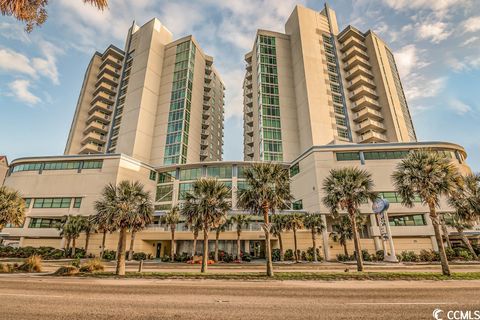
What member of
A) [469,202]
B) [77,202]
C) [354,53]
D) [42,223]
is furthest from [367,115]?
[42,223]

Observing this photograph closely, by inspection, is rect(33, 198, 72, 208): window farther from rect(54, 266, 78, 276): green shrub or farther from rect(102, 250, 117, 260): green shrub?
rect(54, 266, 78, 276): green shrub

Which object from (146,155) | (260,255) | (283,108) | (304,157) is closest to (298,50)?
(283,108)

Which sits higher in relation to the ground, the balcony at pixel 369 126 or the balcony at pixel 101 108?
the balcony at pixel 101 108

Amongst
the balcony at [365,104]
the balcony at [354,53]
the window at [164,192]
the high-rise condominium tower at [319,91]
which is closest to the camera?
the window at [164,192]

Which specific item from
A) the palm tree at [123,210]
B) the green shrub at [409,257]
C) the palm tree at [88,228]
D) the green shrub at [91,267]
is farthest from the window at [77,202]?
the green shrub at [409,257]

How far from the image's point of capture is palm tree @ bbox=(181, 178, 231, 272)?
26.2 m

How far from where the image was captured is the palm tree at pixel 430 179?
22.6 meters

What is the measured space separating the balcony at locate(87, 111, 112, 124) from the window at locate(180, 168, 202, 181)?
32.0 metres

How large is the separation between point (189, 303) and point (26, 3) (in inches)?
499

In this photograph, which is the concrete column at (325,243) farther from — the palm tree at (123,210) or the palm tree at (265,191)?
the palm tree at (123,210)

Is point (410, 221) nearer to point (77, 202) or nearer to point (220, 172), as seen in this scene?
point (220, 172)

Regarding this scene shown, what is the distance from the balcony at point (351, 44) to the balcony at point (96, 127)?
2914 inches

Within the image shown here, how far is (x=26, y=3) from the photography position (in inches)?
332

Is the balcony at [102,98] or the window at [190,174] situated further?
the balcony at [102,98]
